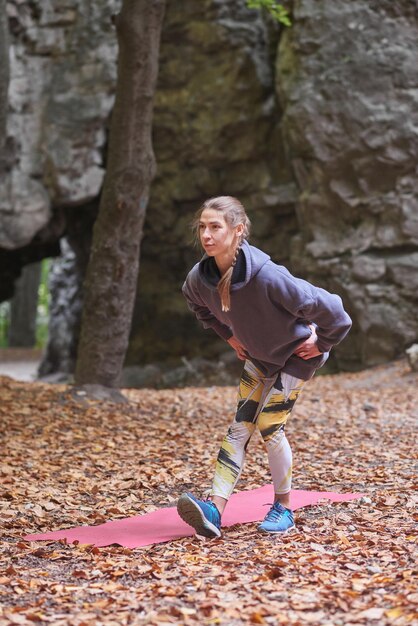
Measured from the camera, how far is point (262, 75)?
13867mm

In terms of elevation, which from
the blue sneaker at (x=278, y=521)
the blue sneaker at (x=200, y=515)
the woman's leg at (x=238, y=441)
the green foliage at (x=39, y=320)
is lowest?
the green foliage at (x=39, y=320)

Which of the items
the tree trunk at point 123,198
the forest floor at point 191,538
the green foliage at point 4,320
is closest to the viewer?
the forest floor at point 191,538

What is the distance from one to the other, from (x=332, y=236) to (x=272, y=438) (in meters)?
9.27

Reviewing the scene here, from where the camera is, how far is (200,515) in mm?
3805

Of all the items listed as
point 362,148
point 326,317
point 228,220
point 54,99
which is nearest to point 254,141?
point 362,148

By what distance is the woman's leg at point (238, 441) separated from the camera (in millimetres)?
4047

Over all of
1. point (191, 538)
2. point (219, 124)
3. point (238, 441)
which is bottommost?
point (191, 538)

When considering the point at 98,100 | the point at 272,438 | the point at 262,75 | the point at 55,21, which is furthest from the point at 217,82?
the point at 272,438

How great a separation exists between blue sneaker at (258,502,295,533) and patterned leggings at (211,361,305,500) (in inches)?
3.7

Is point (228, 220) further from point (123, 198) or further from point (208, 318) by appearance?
point (123, 198)

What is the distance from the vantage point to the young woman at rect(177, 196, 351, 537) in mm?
3799

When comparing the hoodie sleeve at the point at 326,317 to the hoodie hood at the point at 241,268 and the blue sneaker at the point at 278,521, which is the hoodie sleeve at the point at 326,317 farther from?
the blue sneaker at the point at 278,521

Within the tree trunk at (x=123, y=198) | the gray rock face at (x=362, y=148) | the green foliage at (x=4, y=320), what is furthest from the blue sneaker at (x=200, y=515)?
the green foliage at (x=4, y=320)

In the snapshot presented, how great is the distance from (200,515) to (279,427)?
0.63 meters
